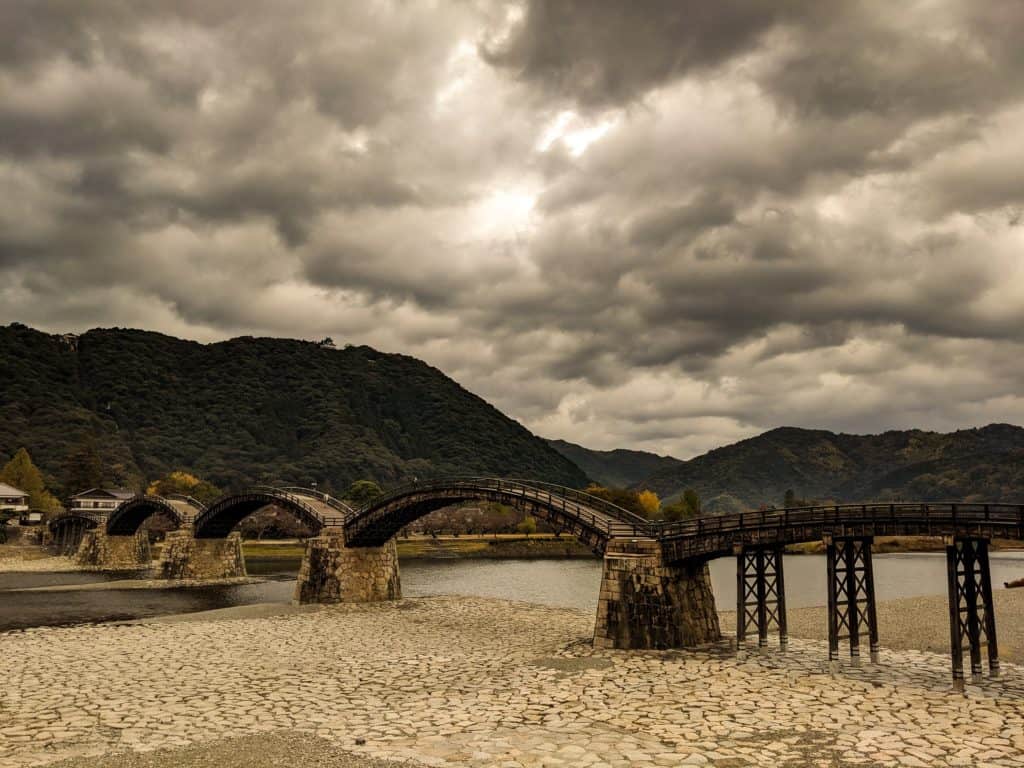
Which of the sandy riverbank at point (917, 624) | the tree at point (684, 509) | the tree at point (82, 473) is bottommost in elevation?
the sandy riverbank at point (917, 624)

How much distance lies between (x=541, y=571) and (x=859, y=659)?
178ft

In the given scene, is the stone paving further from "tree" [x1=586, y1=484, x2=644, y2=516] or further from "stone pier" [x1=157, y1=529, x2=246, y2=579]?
"tree" [x1=586, y1=484, x2=644, y2=516]

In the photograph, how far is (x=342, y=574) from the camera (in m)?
50.1

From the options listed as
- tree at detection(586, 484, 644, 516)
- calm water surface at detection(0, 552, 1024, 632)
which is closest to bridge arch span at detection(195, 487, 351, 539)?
calm water surface at detection(0, 552, 1024, 632)

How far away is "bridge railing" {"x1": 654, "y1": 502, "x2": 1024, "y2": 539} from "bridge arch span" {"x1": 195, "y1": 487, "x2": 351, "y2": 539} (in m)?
29.5

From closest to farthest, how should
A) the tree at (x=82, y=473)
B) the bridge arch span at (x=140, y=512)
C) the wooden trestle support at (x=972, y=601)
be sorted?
the wooden trestle support at (x=972, y=601) < the bridge arch span at (x=140, y=512) < the tree at (x=82, y=473)

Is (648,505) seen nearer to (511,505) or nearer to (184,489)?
(184,489)

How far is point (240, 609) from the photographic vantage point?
47.0 metres

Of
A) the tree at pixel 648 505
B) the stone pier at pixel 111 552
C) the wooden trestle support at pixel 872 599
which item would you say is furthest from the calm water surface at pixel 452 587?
the tree at pixel 648 505

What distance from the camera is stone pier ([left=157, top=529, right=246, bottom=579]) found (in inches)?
2771

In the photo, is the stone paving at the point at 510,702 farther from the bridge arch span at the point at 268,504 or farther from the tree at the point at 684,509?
the tree at the point at 684,509

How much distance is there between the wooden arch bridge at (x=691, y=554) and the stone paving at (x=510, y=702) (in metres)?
1.76

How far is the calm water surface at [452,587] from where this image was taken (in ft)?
161

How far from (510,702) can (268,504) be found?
45254 mm
